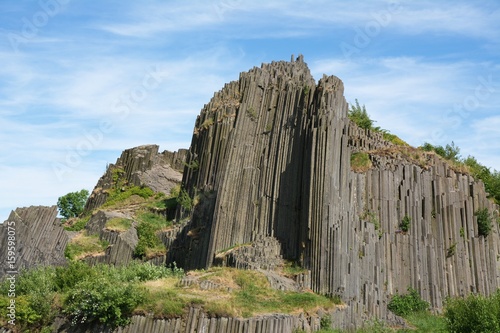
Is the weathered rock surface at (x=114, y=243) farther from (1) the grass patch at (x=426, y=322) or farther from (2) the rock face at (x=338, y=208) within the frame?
(1) the grass patch at (x=426, y=322)

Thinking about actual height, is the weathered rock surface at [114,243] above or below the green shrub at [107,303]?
above

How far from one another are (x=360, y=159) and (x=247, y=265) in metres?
9.76

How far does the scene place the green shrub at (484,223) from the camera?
37969 mm

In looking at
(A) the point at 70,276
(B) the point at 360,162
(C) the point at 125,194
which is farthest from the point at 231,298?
(C) the point at 125,194

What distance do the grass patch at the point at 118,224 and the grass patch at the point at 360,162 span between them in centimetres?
1863

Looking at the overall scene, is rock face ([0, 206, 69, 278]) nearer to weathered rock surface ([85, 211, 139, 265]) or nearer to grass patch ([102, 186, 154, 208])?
weathered rock surface ([85, 211, 139, 265])

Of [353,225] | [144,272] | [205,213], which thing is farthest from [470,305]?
[205,213]

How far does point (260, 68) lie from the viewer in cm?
4938

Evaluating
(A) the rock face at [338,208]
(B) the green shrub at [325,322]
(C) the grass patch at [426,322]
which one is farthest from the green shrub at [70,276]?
(C) the grass patch at [426,322]

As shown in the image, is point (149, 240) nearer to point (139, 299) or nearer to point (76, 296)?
point (76, 296)

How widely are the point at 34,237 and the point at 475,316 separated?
2662 centimetres

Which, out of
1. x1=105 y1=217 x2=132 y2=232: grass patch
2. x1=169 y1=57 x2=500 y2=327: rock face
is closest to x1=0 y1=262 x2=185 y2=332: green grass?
x1=169 y1=57 x2=500 y2=327: rock face

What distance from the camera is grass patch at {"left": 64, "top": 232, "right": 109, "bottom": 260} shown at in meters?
43.6

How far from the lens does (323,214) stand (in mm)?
32469
